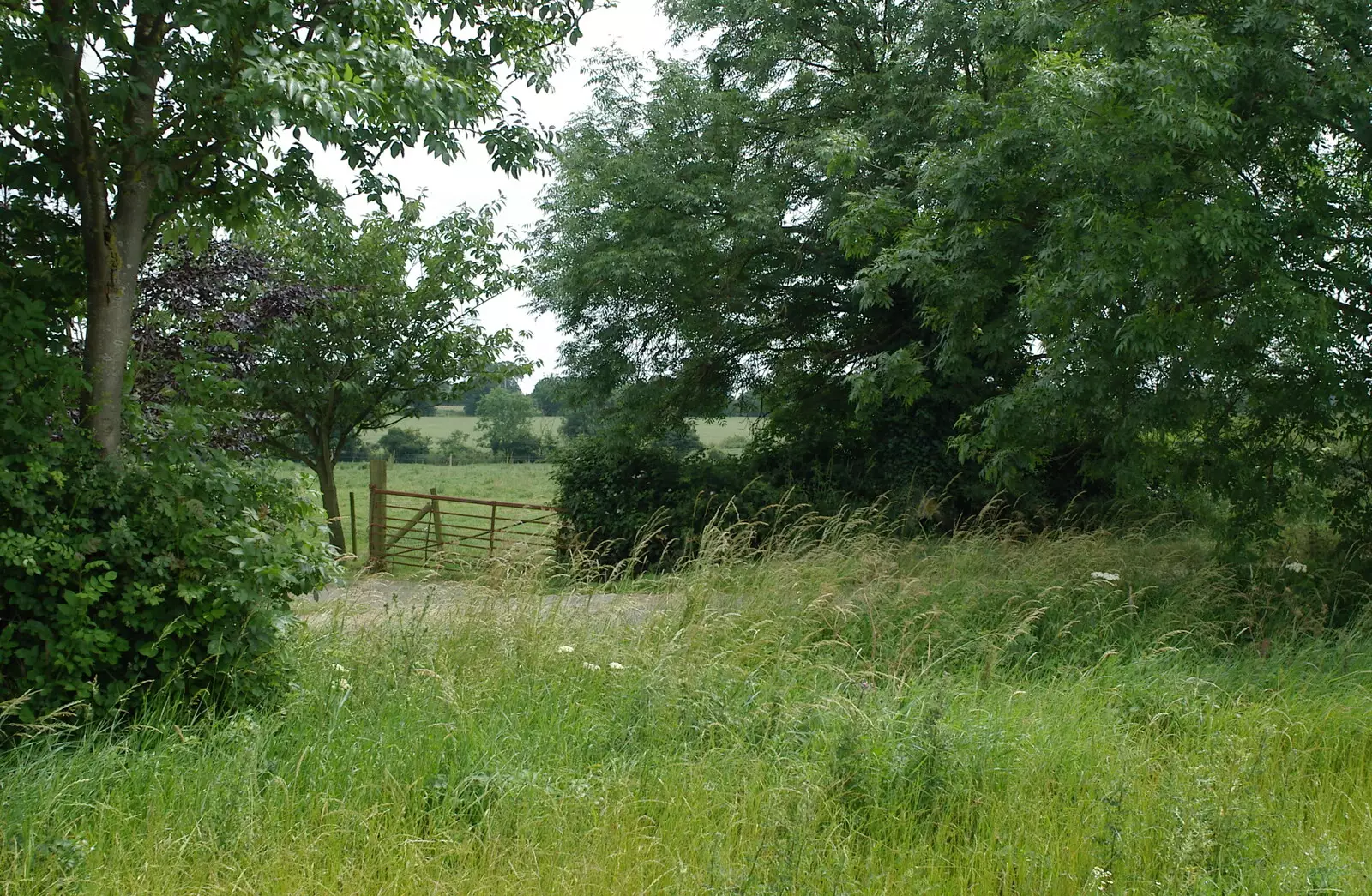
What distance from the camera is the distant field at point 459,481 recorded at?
88.6 feet

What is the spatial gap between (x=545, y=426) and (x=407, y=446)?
7001 millimetres

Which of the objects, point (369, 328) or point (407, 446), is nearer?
point (369, 328)

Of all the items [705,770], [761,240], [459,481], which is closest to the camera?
[705,770]

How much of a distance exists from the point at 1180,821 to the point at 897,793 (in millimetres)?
968

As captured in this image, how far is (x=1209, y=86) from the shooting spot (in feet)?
22.5

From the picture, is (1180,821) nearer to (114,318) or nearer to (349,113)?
(349,113)

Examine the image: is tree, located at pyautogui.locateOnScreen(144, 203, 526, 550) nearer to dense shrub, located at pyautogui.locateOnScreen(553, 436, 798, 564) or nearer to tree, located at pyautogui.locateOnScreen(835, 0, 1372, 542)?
dense shrub, located at pyautogui.locateOnScreen(553, 436, 798, 564)

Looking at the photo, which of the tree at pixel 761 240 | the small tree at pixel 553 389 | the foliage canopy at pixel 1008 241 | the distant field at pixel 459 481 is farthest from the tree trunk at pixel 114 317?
the distant field at pixel 459 481

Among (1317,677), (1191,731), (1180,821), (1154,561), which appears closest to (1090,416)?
(1154,561)

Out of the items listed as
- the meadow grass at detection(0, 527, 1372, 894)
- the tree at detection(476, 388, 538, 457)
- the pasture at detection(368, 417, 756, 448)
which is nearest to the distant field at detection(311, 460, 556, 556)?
the tree at detection(476, 388, 538, 457)

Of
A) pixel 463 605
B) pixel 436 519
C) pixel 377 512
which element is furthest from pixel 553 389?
pixel 463 605

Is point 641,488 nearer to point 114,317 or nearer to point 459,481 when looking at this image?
point 114,317

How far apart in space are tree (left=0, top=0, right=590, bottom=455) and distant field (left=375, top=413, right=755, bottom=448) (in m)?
11.4

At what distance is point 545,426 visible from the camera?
31.2m
